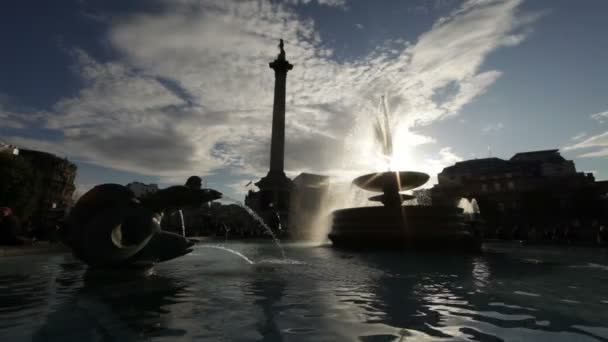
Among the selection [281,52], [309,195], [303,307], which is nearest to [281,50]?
[281,52]

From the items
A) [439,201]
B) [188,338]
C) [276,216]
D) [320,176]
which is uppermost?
[320,176]

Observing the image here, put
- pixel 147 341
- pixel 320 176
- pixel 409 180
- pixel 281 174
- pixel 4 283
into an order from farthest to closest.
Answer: pixel 320 176
pixel 281 174
pixel 409 180
pixel 4 283
pixel 147 341

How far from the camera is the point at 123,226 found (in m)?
5.56

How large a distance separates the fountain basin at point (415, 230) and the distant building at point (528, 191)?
4204cm

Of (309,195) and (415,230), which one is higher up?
(309,195)

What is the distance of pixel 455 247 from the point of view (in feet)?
38.2

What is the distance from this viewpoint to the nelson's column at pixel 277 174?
3550 centimetres

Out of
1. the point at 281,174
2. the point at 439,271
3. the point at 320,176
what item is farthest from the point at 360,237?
the point at 320,176

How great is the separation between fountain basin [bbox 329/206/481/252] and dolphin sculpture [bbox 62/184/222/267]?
25.1 feet

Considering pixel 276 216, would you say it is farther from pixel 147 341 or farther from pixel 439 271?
pixel 147 341

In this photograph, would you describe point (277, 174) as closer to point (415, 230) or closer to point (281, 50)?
point (281, 50)

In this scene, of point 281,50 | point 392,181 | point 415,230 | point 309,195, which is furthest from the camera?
Result: point 309,195

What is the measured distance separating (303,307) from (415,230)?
30.0ft

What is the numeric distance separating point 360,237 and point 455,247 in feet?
10.8
